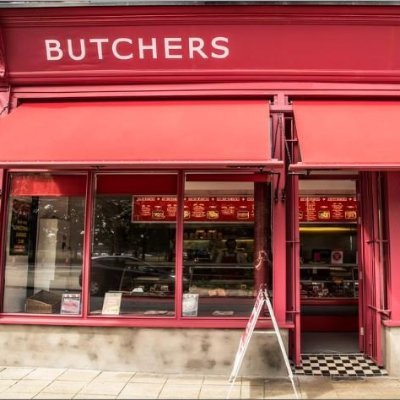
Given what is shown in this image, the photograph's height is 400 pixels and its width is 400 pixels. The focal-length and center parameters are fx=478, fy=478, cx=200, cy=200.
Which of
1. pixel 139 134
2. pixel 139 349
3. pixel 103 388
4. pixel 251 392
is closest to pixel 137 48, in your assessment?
pixel 139 134

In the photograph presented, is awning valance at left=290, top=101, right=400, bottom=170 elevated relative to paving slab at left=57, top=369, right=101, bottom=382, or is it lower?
elevated

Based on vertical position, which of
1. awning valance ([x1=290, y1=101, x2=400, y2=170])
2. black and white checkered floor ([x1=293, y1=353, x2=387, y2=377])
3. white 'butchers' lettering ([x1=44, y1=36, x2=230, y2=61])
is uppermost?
white 'butchers' lettering ([x1=44, y1=36, x2=230, y2=61])

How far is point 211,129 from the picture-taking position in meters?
6.38

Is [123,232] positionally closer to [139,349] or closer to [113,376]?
[139,349]

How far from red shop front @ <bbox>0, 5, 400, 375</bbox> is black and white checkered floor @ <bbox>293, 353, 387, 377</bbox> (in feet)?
0.83

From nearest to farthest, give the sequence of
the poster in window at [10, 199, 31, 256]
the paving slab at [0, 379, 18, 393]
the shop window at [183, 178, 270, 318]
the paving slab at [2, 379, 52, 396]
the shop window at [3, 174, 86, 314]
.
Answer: the paving slab at [2, 379, 52, 396] < the paving slab at [0, 379, 18, 393] < the shop window at [183, 178, 270, 318] < the shop window at [3, 174, 86, 314] < the poster in window at [10, 199, 31, 256]

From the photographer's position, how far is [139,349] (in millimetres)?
6586

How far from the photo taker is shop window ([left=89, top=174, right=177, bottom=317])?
273 inches

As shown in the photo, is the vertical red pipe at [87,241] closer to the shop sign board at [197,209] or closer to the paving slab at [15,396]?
the shop sign board at [197,209]

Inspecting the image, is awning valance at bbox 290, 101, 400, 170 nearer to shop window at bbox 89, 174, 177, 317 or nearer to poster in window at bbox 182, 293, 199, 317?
shop window at bbox 89, 174, 177, 317

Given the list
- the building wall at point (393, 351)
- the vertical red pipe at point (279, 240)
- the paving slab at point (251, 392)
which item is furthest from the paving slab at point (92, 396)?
the building wall at point (393, 351)

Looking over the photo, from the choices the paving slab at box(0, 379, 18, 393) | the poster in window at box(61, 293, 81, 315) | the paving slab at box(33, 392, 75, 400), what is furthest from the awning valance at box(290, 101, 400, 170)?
the paving slab at box(0, 379, 18, 393)

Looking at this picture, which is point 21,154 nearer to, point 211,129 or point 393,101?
point 211,129

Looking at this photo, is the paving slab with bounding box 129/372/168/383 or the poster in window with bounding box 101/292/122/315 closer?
the paving slab with bounding box 129/372/168/383
